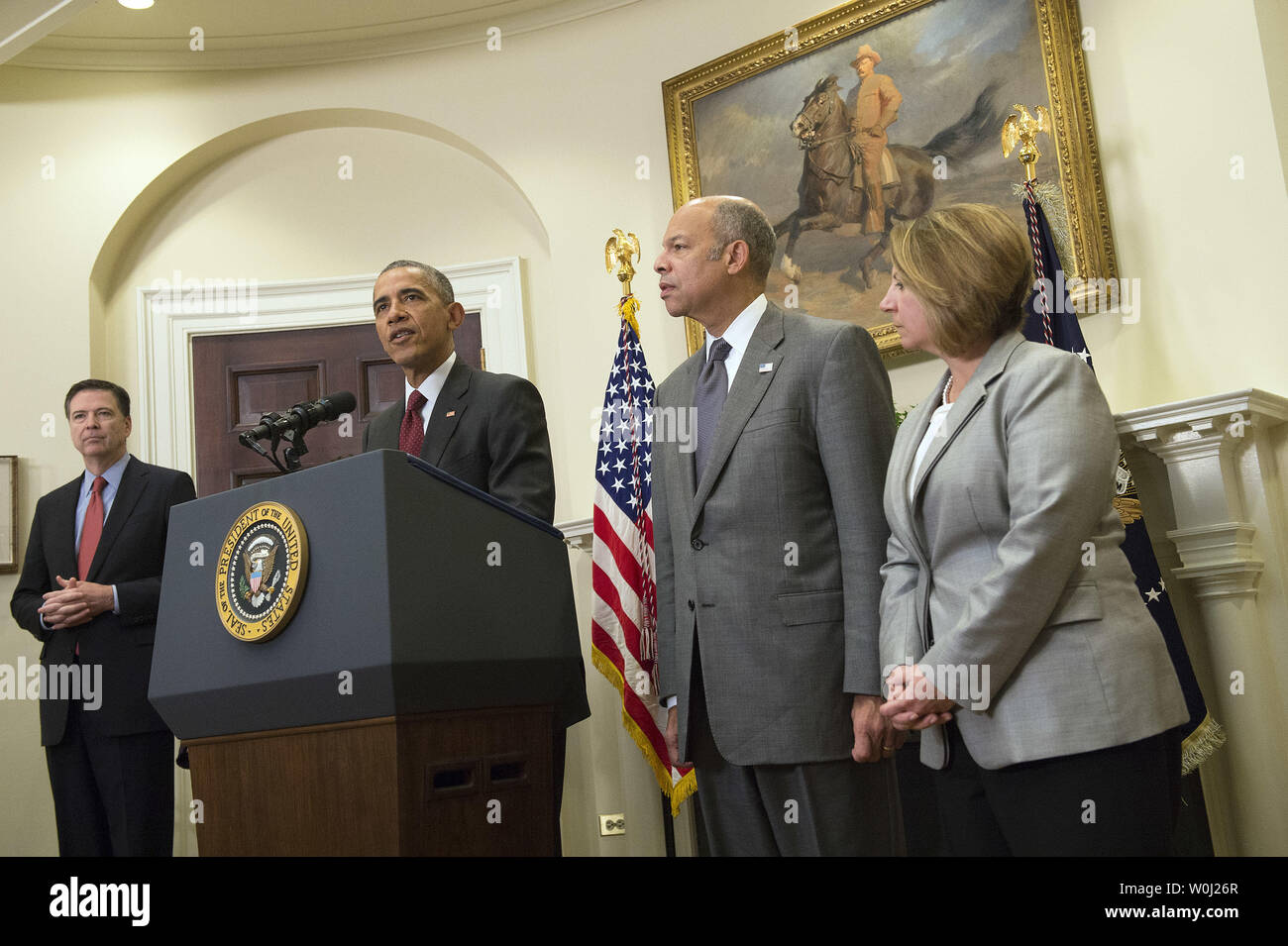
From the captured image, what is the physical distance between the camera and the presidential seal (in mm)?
2068

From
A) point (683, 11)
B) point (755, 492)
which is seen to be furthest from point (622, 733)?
point (683, 11)

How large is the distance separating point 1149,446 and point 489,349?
320 cm

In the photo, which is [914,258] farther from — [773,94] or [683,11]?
[683,11]

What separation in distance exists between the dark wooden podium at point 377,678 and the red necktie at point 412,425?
604 millimetres

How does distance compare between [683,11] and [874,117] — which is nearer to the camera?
[874,117]

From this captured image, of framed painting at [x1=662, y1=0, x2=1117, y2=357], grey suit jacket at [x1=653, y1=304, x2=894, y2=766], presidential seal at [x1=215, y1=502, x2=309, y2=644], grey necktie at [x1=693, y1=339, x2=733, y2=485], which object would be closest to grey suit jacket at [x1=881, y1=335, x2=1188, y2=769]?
grey suit jacket at [x1=653, y1=304, x2=894, y2=766]

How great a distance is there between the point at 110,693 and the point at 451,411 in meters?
1.53

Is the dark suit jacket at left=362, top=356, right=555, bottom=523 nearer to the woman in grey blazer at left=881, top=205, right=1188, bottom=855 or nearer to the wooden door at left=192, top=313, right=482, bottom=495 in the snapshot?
the woman in grey blazer at left=881, top=205, right=1188, bottom=855

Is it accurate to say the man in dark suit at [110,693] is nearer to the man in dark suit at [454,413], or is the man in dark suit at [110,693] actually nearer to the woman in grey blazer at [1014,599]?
the man in dark suit at [454,413]

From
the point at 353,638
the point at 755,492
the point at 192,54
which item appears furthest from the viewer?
the point at 192,54

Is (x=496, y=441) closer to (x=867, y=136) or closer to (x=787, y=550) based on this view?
(x=787, y=550)

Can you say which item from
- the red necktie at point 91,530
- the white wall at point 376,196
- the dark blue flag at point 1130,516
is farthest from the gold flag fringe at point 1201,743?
the red necktie at point 91,530

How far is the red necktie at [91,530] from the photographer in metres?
3.74

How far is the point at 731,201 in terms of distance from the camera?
8.78 feet
